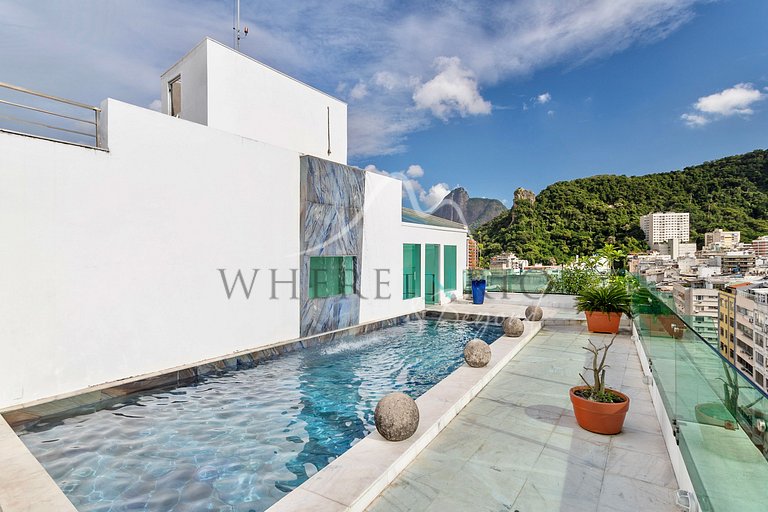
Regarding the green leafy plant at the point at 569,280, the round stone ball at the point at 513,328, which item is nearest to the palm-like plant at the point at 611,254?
the green leafy plant at the point at 569,280

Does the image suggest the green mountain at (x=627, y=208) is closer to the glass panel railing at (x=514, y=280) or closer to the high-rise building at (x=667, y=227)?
the high-rise building at (x=667, y=227)

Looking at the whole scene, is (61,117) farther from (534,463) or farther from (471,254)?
(471,254)

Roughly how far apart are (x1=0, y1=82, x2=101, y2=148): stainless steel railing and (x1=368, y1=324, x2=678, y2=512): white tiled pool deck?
6.89 m

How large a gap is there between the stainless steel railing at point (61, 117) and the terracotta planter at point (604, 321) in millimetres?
11240

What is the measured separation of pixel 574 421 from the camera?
4.53 meters

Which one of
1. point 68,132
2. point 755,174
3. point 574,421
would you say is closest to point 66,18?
point 68,132

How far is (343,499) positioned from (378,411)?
1.12 metres

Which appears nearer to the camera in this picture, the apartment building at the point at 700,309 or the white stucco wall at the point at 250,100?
the apartment building at the point at 700,309

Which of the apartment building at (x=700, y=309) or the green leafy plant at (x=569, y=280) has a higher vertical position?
the apartment building at (x=700, y=309)

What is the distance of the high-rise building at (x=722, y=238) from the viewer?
69.6ft

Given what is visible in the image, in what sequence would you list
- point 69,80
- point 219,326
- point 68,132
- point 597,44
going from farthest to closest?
point 597,44 < point 69,80 < point 219,326 < point 68,132

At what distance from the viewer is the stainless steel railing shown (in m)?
5.62

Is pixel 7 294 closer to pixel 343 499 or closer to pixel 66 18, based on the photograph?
pixel 343 499

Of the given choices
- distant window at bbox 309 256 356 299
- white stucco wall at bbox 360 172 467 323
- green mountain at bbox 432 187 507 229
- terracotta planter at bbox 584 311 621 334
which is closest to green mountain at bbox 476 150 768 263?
green mountain at bbox 432 187 507 229
